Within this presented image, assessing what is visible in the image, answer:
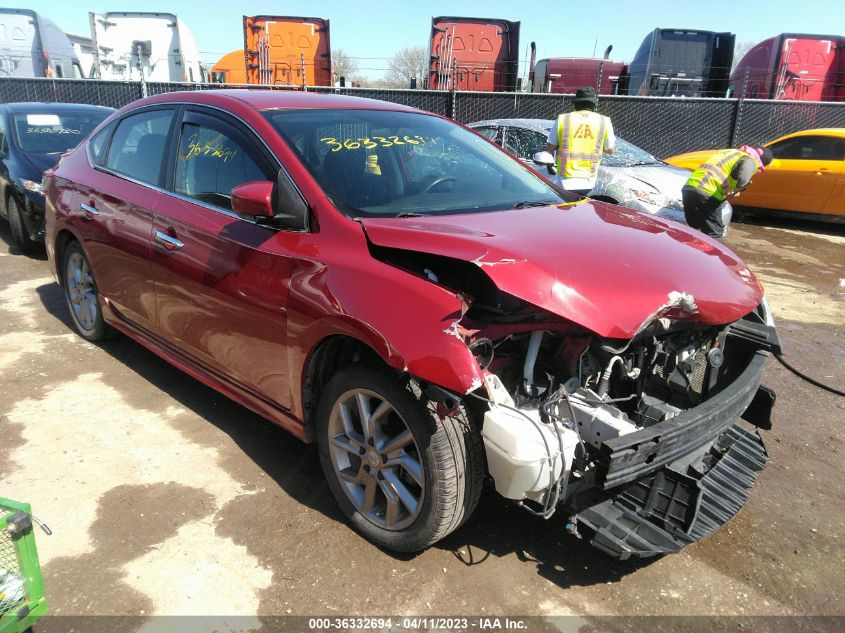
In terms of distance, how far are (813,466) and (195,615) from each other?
3.04 m

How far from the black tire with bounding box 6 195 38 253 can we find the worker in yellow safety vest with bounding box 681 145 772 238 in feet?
23.4

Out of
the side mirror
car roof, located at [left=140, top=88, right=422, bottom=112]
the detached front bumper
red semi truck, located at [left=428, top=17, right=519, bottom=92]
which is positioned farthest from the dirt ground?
red semi truck, located at [left=428, top=17, right=519, bottom=92]

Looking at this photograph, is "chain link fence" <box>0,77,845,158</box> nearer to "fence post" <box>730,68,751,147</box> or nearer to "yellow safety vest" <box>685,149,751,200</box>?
"fence post" <box>730,68,751,147</box>

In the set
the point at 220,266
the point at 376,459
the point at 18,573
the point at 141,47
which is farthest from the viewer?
the point at 141,47

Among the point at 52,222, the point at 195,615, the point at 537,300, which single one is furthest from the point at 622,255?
the point at 52,222

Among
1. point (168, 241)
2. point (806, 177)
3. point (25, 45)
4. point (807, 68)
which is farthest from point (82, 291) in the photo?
point (807, 68)

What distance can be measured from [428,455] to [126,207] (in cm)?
245

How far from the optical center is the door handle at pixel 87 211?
3969 mm

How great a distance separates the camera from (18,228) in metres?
7.07

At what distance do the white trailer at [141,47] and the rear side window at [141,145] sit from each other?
1359 cm

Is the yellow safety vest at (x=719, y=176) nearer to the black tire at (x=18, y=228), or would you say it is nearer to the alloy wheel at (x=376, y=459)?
the alloy wheel at (x=376, y=459)

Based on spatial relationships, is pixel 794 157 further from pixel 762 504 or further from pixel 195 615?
pixel 195 615

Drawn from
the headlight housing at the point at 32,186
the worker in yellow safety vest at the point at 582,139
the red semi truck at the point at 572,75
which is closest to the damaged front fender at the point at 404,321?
the worker in yellow safety vest at the point at 582,139

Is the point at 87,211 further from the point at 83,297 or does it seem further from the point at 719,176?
the point at 719,176
